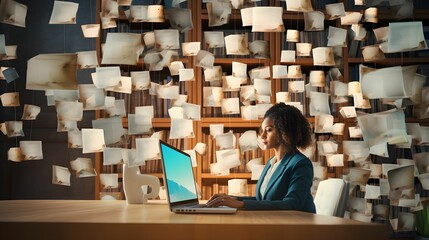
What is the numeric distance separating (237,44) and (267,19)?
257 mm

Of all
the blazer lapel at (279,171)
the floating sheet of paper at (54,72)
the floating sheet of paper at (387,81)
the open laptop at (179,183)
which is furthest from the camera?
the floating sheet of paper at (387,81)

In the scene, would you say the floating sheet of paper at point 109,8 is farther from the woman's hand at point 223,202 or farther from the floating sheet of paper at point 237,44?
the woman's hand at point 223,202

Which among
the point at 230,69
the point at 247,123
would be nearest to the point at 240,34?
the point at 230,69

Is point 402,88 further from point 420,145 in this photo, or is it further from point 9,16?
point 9,16

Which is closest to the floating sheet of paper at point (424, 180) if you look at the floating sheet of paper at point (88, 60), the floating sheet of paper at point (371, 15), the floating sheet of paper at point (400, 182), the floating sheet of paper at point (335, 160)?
the floating sheet of paper at point (400, 182)

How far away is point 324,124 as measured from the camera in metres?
3.43

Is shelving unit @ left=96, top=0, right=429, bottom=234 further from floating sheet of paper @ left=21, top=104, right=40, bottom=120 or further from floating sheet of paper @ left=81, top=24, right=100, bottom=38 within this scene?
floating sheet of paper @ left=21, top=104, right=40, bottom=120

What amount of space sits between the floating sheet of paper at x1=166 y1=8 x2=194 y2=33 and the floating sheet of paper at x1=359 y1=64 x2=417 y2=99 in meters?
1.01

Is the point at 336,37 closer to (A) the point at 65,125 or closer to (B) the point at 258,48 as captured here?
(B) the point at 258,48

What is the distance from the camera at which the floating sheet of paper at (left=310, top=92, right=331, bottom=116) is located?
3424 millimetres

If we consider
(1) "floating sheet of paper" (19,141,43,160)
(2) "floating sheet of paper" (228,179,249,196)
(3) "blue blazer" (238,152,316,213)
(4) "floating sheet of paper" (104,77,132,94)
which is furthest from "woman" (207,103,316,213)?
(1) "floating sheet of paper" (19,141,43,160)

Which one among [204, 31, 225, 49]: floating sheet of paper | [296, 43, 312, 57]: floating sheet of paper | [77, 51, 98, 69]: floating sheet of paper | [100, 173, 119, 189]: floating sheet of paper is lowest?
[100, 173, 119, 189]: floating sheet of paper

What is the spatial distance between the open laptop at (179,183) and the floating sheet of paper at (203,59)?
1150 mm

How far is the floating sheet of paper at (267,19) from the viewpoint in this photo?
3252 mm
